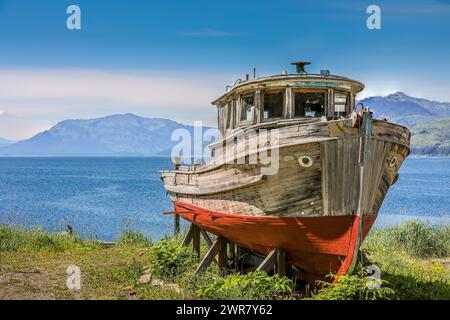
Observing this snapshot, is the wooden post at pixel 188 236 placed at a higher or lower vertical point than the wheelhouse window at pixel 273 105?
lower

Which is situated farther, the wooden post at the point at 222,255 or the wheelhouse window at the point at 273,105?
the wooden post at the point at 222,255

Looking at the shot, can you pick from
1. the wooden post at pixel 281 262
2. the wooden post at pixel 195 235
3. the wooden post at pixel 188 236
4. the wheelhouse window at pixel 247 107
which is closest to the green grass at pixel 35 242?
the wooden post at pixel 188 236

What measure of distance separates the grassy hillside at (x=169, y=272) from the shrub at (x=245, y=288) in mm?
19

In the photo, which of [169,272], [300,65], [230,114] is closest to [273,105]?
[300,65]

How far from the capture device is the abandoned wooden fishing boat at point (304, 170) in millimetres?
9180

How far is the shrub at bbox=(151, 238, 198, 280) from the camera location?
38.8 ft

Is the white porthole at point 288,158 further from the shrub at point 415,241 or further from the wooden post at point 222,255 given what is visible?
the shrub at point 415,241

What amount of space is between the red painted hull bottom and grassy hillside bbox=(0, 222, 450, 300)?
46cm

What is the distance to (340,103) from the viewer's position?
11234 mm

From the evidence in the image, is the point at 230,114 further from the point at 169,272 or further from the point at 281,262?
the point at 169,272
